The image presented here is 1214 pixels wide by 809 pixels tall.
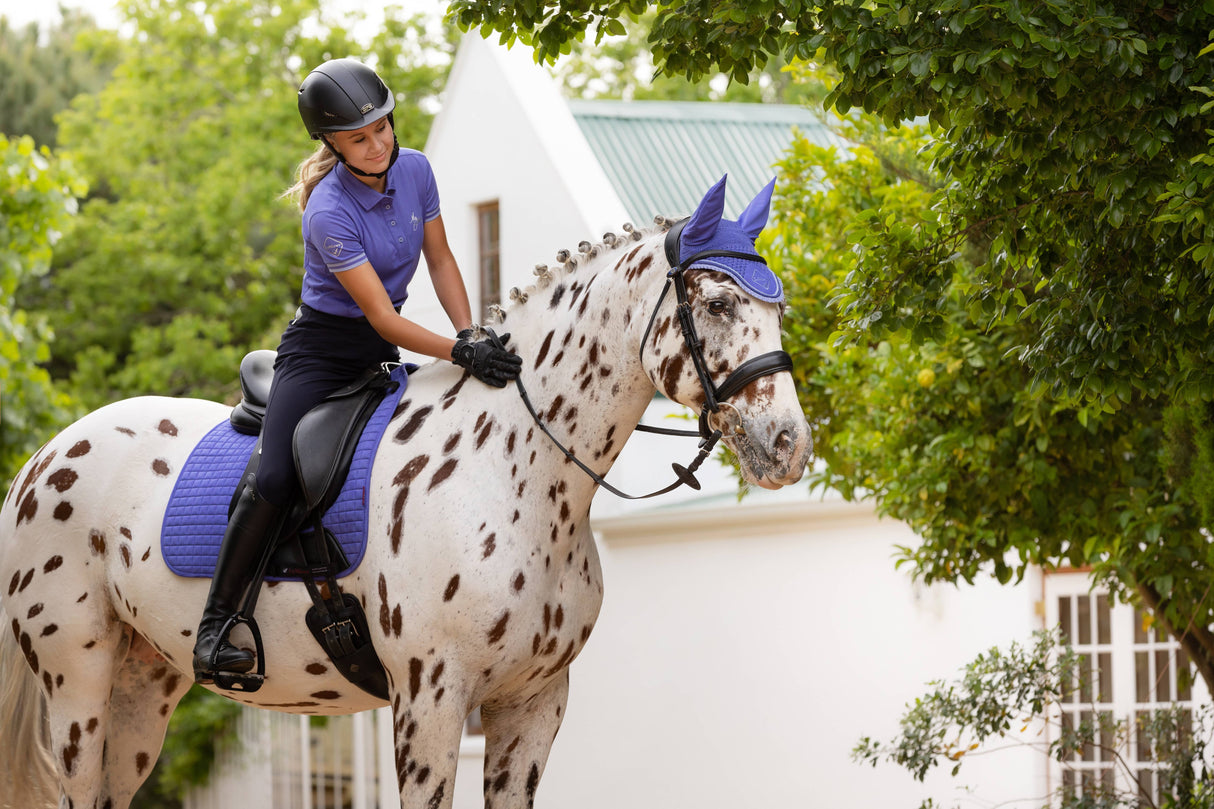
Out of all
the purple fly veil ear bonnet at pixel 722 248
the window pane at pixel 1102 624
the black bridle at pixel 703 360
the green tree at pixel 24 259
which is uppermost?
the green tree at pixel 24 259

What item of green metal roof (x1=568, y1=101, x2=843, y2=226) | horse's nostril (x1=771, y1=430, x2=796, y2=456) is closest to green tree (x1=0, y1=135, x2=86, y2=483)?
green metal roof (x1=568, y1=101, x2=843, y2=226)

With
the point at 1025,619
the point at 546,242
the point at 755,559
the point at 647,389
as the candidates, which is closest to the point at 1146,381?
the point at 647,389

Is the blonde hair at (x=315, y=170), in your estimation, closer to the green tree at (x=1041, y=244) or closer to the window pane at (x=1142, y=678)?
the green tree at (x=1041, y=244)

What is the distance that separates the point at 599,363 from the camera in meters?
4.02

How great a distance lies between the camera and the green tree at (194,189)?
2291 centimetres

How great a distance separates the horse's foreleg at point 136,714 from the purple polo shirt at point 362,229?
1.44 m

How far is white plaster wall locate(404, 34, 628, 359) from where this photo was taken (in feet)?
51.4

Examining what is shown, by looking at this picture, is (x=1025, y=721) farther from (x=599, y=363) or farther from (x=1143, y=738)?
(x=599, y=363)

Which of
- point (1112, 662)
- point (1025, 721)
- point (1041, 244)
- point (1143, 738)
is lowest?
point (1143, 738)

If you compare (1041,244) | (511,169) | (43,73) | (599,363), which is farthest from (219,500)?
(43,73)

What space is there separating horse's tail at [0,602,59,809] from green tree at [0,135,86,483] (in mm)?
7779

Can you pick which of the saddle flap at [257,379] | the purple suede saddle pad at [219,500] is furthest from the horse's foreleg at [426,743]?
the saddle flap at [257,379]

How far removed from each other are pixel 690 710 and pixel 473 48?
333 inches

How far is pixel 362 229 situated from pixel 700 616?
9475 mm
